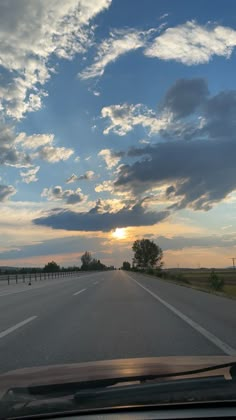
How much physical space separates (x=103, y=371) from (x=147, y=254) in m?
176

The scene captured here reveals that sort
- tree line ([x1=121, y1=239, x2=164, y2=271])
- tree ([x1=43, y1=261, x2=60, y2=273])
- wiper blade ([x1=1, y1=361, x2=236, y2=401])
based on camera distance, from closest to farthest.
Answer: wiper blade ([x1=1, y1=361, x2=236, y2=401])
tree ([x1=43, y1=261, x2=60, y2=273])
tree line ([x1=121, y1=239, x2=164, y2=271])

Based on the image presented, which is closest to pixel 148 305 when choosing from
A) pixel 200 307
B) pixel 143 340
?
pixel 200 307

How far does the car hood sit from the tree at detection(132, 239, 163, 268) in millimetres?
172655

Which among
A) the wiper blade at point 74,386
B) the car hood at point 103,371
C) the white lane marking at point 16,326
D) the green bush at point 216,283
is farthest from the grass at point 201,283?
the wiper blade at point 74,386

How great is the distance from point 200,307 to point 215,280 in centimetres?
1928

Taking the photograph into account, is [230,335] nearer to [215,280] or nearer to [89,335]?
[89,335]

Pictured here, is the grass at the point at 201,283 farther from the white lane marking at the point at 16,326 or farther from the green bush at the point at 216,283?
the white lane marking at the point at 16,326

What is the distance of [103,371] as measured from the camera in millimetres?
4570

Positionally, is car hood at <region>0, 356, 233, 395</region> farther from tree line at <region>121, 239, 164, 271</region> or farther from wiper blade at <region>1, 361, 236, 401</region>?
tree line at <region>121, 239, 164, 271</region>

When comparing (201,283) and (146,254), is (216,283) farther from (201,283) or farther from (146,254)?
(146,254)

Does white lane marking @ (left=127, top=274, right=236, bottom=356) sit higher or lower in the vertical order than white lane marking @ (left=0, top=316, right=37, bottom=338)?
lower

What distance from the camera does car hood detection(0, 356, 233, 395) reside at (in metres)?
4.25

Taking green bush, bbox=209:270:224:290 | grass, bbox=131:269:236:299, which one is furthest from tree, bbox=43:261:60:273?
green bush, bbox=209:270:224:290

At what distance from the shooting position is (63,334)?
10828 mm
